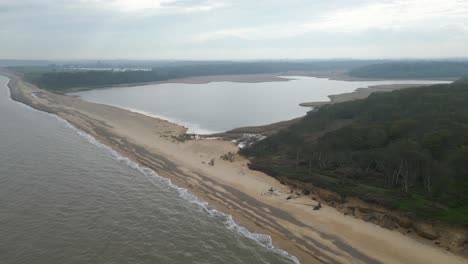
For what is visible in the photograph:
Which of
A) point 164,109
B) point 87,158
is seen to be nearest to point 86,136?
point 87,158

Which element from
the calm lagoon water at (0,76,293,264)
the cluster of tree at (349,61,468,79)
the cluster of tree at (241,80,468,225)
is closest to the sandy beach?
the calm lagoon water at (0,76,293,264)

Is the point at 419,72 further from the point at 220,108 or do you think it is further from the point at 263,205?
the point at 263,205

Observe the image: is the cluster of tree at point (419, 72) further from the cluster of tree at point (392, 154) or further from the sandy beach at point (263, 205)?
the sandy beach at point (263, 205)

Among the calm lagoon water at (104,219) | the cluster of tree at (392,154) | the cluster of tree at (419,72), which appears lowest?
the calm lagoon water at (104,219)

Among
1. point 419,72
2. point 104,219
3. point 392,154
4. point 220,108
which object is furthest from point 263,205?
point 419,72

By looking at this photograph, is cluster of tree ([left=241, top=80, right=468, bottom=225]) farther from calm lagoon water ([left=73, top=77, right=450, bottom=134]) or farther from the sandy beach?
calm lagoon water ([left=73, top=77, right=450, bottom=134])

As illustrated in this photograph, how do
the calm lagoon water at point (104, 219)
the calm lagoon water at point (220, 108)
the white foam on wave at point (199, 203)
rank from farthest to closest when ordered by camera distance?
1. the calm lagoon water at point (220, 108)
2. the white foam on wave at point (199, 203)
3. the calm lagoon water at point (104, 219)

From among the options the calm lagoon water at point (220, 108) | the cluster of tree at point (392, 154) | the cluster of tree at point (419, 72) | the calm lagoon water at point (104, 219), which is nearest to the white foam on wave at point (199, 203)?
the calm lagoon water at point (104, 219)
